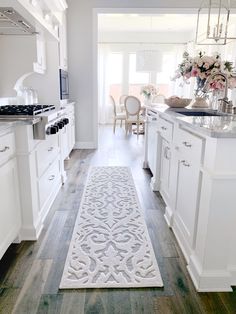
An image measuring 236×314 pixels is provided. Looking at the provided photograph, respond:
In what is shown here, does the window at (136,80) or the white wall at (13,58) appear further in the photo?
the window at (136,80)

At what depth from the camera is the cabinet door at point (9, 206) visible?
1.60 meters

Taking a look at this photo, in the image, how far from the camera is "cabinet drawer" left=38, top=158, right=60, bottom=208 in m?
2.18

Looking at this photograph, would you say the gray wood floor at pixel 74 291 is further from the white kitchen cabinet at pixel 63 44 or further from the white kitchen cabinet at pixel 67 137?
the white kitchen cabinet at pixel 63 44

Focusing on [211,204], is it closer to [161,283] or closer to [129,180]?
[161,283]

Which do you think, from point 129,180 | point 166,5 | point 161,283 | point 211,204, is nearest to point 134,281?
point 161,283

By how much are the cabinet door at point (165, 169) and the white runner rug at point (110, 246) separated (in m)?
0.30

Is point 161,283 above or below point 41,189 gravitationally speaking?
below

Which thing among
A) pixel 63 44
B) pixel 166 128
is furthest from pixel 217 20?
pixel 63 44

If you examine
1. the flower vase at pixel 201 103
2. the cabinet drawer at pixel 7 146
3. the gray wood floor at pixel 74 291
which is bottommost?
the gray wood floor at pixel 74 291

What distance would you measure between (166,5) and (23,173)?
4.10m

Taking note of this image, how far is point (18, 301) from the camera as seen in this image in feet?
4.58

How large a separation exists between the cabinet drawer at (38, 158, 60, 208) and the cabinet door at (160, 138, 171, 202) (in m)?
1.11

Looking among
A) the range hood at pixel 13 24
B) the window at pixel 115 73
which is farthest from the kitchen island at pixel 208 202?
the window at pixel 115 73

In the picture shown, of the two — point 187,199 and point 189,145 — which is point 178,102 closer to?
point 189,145
